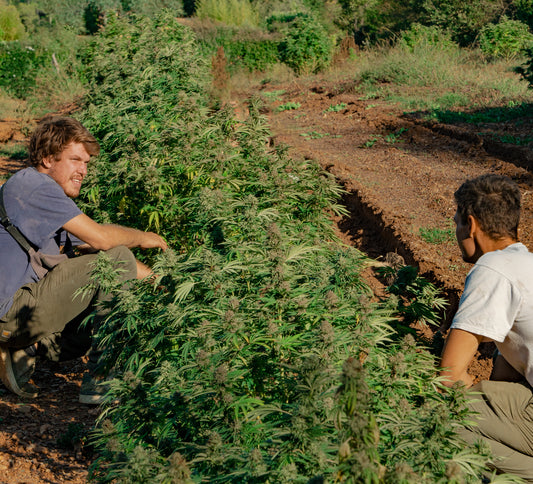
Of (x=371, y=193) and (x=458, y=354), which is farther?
(x=371, y=193)

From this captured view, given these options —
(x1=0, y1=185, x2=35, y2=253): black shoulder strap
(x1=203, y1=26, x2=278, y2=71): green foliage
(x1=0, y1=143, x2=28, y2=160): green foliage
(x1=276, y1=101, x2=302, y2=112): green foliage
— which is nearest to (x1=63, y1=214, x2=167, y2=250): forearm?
(x1=0, y1=185, x2=35, y2=253): black shoulder strap

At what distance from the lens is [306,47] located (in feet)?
60.2

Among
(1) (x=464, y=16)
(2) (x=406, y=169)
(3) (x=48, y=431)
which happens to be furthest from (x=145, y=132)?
(1) (x=464, y=16)

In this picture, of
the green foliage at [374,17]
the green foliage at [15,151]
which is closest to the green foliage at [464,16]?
the green foliage at [374,17]

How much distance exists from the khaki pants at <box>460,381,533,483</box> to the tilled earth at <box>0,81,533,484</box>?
1602 mm

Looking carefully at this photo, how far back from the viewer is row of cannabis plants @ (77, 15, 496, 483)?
1.53 m

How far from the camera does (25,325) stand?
3.35m

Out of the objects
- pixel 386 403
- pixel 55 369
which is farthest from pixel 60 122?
pixel 386 403

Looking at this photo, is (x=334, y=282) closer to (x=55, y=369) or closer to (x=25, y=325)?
(x=25, y=325)

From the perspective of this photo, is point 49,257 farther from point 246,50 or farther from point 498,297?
point 246,50

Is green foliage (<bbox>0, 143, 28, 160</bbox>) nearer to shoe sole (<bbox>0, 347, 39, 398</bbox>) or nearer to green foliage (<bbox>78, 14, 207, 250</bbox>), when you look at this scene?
green foliage (<bbox>78, 14, 207, 250</bbox>)

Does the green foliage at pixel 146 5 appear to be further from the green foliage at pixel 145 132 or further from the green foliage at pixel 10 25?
the green foliage at pixel 145 132

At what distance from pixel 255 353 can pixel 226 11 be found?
117 feet

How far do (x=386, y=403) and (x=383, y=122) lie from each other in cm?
900
